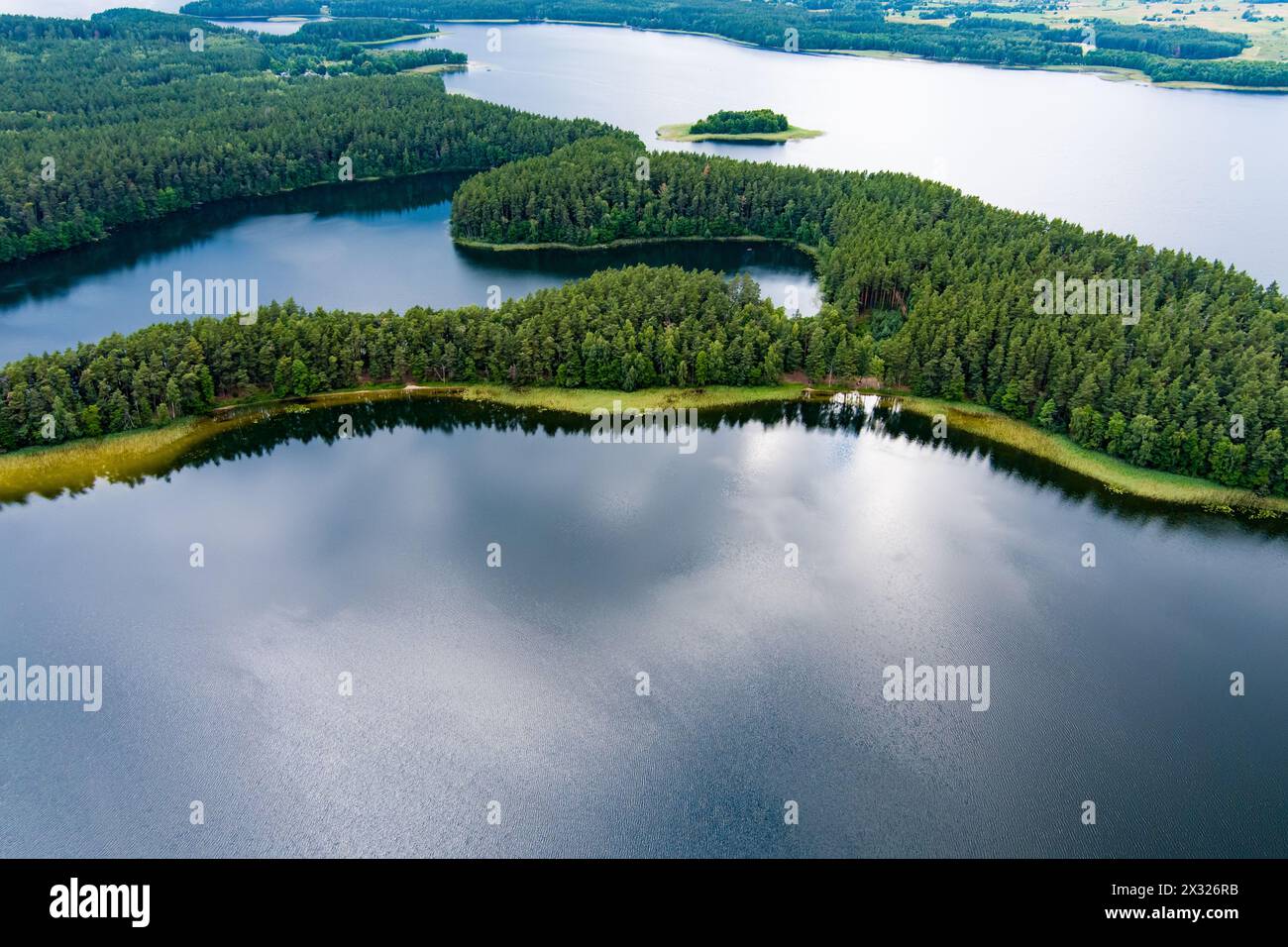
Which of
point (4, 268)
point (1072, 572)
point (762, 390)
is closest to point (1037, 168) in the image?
point (762, 390)

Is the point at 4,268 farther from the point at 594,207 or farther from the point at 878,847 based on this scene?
the point at 878,847

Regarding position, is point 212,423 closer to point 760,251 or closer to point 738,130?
point 760,251

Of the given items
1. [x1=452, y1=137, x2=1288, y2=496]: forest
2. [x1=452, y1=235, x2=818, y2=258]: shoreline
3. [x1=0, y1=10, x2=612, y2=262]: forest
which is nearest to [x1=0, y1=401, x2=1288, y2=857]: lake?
[x1=452, y1=137, x2=1288, y2=496]: forest

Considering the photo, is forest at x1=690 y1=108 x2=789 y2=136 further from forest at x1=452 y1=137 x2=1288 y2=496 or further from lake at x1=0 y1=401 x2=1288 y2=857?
lake at x1=0 y1=401 x2=1288 y2=857

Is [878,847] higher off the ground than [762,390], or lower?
lower

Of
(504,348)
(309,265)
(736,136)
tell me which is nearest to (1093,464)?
(504,348)

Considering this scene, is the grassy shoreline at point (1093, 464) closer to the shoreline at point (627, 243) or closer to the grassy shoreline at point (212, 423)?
the grassy shoreline at point (212, 423)
